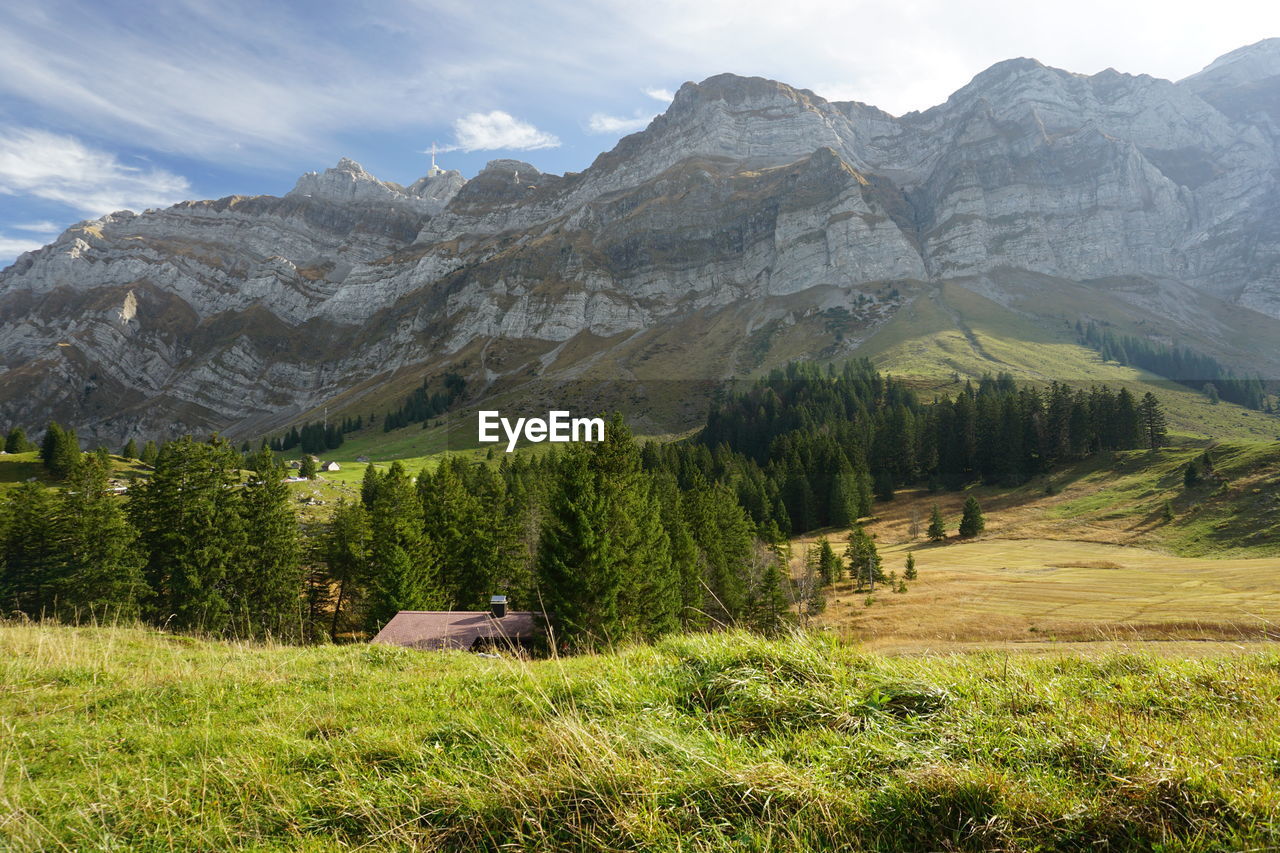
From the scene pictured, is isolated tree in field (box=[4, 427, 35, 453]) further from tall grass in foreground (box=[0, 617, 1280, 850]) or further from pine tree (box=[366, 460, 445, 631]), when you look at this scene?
tall grass in foreground (box=[0, 617, 1280, 850])

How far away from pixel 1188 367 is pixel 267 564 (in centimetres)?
25558

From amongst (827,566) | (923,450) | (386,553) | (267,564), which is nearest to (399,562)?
(386,553)

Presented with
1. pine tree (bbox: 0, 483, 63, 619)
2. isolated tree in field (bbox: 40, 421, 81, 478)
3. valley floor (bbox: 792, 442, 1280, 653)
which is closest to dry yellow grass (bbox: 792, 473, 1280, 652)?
valley floor (bbox: 792, 442, 1280, 653)

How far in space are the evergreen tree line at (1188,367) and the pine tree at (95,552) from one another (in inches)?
8667

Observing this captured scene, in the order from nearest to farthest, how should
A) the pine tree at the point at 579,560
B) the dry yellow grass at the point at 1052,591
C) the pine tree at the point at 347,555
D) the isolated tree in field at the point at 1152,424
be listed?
1. the pine tree at the point at 579,560
2. the dry yellow grass at the point at 1052,591
3. the pine tree at the point at 347,555
4. the isolated tree in field at the point at 1152,424

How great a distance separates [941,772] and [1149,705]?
9.10ft

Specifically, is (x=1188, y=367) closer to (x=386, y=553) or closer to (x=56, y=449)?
(x=386, y=553)

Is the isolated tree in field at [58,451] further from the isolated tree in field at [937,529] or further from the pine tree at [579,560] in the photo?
the isolated tree in field at [937,529]

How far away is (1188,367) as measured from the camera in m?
180

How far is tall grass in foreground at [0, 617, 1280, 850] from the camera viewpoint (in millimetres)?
3129

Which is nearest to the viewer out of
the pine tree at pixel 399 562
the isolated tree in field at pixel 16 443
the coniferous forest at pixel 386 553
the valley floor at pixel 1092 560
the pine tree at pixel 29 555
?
the coniferous forest at pixel 386 553

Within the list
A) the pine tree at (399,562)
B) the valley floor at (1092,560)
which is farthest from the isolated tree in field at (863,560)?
the pine tree at (399,562)

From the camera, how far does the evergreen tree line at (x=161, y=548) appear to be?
2914 centimetres

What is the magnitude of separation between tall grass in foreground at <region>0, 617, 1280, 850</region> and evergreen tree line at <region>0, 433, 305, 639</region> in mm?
29343
